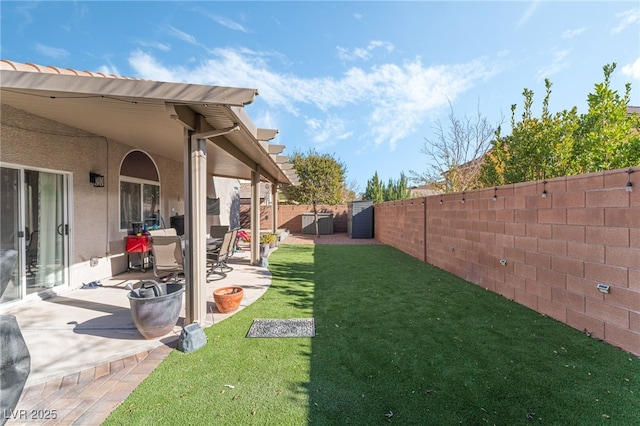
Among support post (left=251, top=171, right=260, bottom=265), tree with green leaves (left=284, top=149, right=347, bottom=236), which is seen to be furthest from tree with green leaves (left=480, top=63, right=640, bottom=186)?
tree with green leaves (left=284, top=149, right=347, bottom=236)

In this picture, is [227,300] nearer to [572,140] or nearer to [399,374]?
[399,374]

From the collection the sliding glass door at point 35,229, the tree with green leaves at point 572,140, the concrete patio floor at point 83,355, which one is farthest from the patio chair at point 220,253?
the tree with green leaves at point 572,140

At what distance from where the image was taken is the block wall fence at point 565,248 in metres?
3.07

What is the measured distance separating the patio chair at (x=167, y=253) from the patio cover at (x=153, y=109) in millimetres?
1812

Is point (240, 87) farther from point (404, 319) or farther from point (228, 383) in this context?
point (404, 319)

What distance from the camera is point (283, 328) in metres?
3.79

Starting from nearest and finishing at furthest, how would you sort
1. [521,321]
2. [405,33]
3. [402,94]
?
[521,321], [405,33], [402,94]

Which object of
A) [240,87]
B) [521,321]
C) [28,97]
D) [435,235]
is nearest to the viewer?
[240,87]

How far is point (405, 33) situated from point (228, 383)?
10.1m

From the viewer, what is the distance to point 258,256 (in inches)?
316

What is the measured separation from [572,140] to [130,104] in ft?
23.6

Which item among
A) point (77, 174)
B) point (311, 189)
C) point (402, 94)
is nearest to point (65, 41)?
point (77, 174)

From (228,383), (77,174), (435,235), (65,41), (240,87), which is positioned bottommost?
(228,383)

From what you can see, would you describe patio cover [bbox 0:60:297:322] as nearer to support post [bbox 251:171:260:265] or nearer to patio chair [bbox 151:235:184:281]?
patio chair [bbox 151:235:184:281]
